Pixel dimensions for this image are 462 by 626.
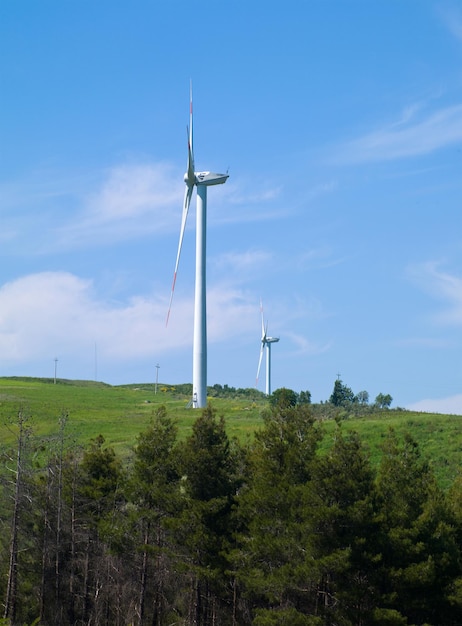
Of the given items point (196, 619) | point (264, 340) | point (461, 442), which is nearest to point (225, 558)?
point (196, 619)

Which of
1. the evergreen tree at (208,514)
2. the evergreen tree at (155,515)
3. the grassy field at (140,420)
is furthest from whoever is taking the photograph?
the grassy field at (140,420)

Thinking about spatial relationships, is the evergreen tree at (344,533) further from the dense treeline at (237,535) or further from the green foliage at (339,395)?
the green foliage at (339,395)

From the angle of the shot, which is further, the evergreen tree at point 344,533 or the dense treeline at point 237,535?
the dense treeline at point 237,535

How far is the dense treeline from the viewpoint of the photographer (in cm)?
4650

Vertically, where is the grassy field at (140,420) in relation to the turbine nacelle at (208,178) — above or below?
below

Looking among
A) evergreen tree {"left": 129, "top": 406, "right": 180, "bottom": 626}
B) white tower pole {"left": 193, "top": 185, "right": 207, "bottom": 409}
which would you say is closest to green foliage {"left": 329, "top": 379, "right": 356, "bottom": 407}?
white tower pole {"left": 193, "top": 185, "right": 207, "bottom": 409}

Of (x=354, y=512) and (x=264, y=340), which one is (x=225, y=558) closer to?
(x=354, y=512)

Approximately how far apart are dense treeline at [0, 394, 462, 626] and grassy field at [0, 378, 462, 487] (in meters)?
4.07

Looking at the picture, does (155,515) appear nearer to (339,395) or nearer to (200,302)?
(200,302)

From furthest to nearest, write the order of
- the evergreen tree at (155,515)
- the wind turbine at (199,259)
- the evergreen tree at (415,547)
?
the wind turbine at (199,259) → the evergreen tree at (155,515) → the evergreen tree at (415,547)

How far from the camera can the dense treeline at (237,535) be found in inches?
1831

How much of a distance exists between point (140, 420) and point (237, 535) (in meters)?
74.2

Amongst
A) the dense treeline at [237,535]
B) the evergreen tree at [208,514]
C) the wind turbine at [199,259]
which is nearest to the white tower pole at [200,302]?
the wind turbine at [199,259]

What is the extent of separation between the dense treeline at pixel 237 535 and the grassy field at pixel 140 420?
13.3 feet
